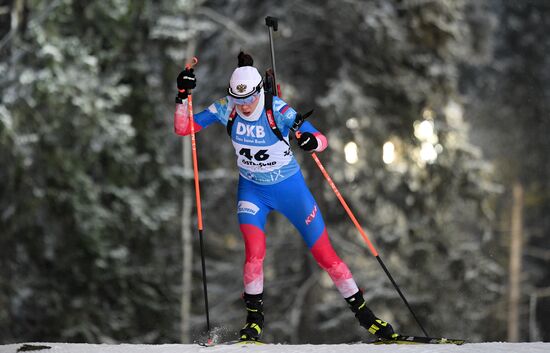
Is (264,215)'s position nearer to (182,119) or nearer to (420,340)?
(182,119)

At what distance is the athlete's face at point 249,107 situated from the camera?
6.81 meters

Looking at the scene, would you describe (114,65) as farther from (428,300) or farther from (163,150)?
(428,300)

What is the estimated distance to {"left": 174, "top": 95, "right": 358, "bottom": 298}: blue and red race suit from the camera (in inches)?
271

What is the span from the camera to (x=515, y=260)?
2306 cm

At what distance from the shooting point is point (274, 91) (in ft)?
23.5

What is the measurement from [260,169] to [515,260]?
57.4ft

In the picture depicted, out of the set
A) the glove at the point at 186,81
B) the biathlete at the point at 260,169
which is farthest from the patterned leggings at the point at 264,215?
the glove at the point at 186,81

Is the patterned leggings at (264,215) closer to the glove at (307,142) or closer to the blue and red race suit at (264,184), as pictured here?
the blue and red race suit at (264,184)

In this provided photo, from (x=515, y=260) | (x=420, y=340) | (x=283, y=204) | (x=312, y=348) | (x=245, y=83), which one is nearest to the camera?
(x=312, y=348)

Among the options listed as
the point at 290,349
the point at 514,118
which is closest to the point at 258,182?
the point at 290,349

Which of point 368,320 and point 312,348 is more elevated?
point 368,320

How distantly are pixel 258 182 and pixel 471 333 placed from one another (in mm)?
10556

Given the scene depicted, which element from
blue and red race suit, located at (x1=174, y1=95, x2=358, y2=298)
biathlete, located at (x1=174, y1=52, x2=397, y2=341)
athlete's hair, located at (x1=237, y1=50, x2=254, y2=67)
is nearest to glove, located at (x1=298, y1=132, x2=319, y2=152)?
biathlete, located at (x1=174, y1=52, x2=397, y2=341)

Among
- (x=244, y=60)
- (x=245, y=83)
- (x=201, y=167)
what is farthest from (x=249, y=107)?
(x=201, y=167)
